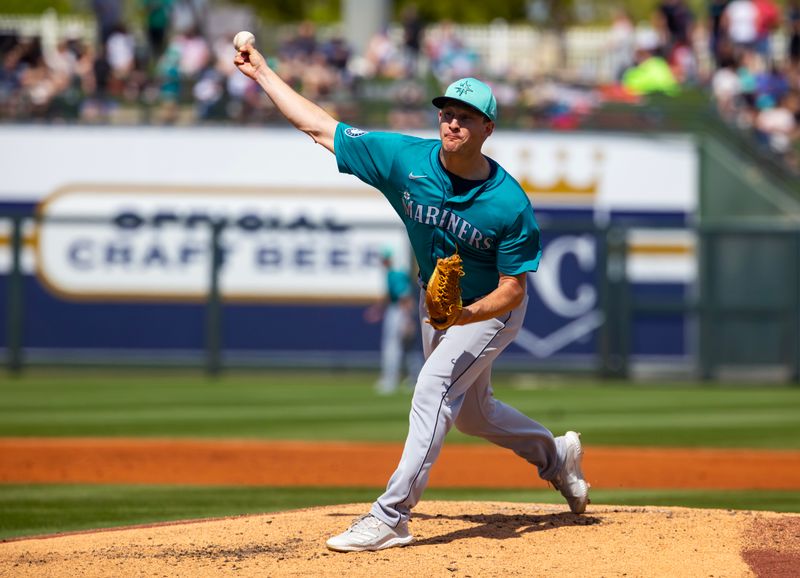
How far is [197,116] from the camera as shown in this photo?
1970 centimetres

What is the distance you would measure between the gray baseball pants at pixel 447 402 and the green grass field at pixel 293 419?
230 centimetres

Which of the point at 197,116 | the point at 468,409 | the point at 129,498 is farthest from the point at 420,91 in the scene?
the point at 468,409

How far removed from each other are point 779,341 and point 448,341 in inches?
521

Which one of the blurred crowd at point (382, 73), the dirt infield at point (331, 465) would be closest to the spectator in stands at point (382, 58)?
the blurred crowd at point (382, 73)

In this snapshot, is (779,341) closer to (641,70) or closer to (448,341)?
(641,70)

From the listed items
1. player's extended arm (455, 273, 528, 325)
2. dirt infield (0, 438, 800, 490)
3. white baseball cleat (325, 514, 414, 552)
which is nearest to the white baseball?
player's extended arm (455, 273, 528, 325)

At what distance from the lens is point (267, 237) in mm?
18859

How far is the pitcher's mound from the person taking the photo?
5430 millimetres

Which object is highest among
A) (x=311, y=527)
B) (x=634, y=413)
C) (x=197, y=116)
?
(x=197, y=116)

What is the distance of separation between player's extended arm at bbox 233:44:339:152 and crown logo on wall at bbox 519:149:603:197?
529 inches

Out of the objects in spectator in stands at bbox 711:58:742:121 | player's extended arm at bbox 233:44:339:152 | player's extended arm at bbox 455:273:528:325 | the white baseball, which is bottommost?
player's extended arm at bbox 455:273:528:325

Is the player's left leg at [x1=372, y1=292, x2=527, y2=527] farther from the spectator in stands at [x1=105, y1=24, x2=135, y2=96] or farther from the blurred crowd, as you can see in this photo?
the spectator in stands at [x1=105, y1=24, x2=135, y2=96]

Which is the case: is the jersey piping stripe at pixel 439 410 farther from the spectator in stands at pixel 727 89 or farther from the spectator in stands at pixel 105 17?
the spectator in stands at pixel 105 17

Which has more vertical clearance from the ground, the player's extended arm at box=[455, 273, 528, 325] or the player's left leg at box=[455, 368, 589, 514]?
the player's extended arm at box=[455, 273, 528, 325]
